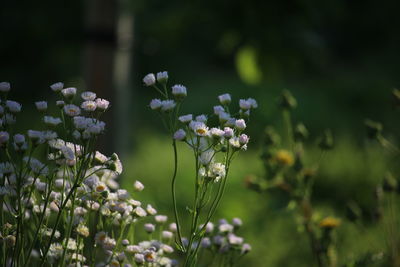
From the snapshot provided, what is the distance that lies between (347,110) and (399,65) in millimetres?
5882

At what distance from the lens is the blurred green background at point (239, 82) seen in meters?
2.91

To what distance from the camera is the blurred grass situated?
2.97m

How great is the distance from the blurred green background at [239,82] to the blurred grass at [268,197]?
0.04 feet

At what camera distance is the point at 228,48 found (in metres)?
3.25

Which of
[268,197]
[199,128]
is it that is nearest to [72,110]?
[199,128]

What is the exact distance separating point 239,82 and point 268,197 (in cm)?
768

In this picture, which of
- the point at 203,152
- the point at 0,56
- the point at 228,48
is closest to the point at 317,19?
the point at 228,48

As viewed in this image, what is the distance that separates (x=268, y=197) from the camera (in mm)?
4133

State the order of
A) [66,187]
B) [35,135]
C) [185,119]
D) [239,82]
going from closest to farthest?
[35,135], [185,119], [66,187], [239,82]

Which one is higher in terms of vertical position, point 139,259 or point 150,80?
point 150,80

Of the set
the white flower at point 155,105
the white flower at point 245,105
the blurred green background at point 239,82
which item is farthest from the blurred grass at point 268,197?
the white flower at point 155,105

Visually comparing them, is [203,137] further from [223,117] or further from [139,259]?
[139,259]

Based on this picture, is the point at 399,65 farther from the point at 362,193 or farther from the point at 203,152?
the point at 203,152

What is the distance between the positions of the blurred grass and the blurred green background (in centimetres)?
1
